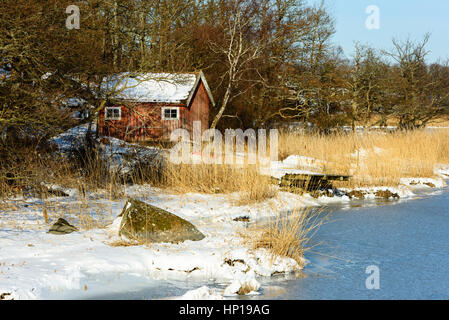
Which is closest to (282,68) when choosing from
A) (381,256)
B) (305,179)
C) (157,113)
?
(157,113)

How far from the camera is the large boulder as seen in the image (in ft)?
21.4

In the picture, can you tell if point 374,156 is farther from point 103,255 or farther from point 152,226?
point 103,255

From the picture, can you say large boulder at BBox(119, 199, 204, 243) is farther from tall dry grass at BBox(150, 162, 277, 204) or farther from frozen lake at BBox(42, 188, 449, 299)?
tall dry grass at BBox(150, 162, 277, 204)

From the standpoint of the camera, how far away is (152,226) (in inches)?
261

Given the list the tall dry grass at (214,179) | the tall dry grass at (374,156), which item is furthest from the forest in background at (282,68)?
the tall dry grass at (214,179)

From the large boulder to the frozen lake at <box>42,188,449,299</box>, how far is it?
115 centimetres

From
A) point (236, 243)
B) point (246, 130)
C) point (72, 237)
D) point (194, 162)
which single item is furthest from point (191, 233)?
point (246, 130)

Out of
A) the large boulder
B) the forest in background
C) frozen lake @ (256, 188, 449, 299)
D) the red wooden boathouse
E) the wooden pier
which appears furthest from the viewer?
the forest in background

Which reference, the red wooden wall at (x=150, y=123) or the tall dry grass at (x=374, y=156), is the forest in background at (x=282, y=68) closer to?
the red wooden wall at (x=150, y=123)

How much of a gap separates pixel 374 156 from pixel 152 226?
9391 millimetres

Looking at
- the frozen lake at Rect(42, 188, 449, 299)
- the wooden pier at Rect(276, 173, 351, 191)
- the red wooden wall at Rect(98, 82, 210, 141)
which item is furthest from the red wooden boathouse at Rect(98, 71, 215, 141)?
the frozen lake at Rect(42, 188, 449, 299)

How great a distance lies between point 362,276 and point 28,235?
4.38 metres
